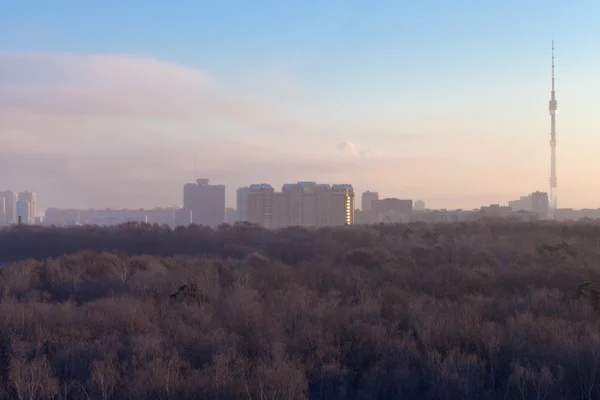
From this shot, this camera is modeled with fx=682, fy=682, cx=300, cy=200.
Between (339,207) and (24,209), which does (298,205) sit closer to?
(339,207)

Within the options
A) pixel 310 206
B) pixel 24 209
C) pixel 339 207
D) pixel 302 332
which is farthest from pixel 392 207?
pixel 302 332

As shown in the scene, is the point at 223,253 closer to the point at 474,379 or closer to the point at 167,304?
the point at 167,304

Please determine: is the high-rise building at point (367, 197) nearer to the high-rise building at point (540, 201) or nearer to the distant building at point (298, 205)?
the high-rise building at point (540, 201)

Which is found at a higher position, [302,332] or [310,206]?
[310,206]

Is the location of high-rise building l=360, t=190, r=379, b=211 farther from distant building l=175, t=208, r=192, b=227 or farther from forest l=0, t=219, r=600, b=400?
forest l=0, t=219, r=600, b=400

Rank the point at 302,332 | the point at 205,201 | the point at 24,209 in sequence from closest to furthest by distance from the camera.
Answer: the point at 302,332, the point at 205,201, the point at 24,209

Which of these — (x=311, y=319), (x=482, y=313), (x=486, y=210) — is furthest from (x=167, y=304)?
(x=486, y=210)

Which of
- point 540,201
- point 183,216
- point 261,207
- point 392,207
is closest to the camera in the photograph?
Answer: point 261,207
